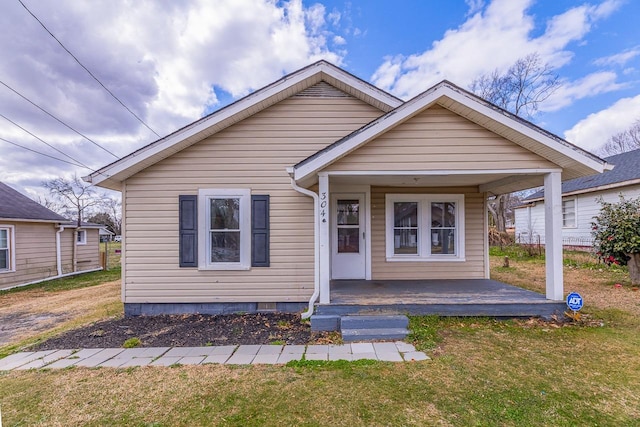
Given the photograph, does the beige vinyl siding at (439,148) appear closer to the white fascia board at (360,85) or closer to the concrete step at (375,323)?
the white fascia board at (360,85)

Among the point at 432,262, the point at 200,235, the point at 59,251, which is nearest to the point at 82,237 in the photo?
the point at 59,251

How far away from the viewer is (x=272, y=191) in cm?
600

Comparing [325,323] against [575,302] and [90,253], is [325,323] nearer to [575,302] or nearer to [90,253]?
[575,302]

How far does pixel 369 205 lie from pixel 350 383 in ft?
13.9

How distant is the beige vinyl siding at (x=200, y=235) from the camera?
594 cm

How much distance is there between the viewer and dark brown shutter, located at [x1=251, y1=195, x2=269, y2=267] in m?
5.93

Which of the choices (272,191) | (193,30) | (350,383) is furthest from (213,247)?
(193,30)

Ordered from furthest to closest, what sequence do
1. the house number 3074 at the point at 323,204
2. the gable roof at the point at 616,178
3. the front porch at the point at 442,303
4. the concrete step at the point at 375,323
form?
1. the gable roof at the point at 616,178
2. the house number 3074 at the point at 323,204
3. the front porch at the point at 442,303
4. the concrete step at the point at 375,323

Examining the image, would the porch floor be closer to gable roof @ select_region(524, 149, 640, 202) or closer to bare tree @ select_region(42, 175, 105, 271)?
gable roof @ select_region(524, 149, 640, 202)

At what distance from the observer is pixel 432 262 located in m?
7.00

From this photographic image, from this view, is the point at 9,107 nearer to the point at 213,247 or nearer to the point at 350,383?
the point at 213,247

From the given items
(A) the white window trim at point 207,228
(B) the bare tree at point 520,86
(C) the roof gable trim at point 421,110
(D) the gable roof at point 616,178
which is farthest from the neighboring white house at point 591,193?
(A) the white window trim at point 207,228

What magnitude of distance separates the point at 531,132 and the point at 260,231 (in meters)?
4.99

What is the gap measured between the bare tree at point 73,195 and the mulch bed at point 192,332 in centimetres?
2971
